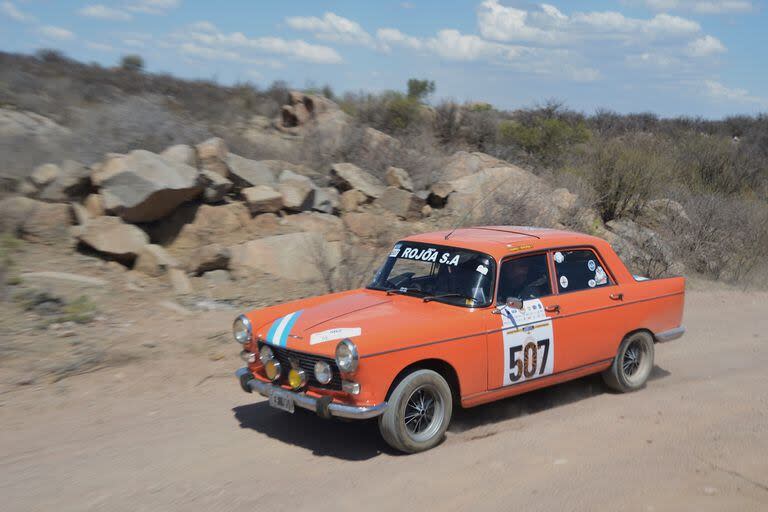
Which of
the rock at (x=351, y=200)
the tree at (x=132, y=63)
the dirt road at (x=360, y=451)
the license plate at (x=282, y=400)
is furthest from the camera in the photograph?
the tree at (x=132, y=63)

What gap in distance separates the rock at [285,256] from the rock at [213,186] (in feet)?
4.62

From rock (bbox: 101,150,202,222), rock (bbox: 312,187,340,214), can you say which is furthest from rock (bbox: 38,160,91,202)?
rock (bbox: 312,187,340,214)

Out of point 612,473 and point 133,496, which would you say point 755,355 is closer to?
point 612,473

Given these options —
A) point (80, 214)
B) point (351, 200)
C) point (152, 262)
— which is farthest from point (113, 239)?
point (351, 200)

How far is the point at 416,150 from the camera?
63.0 feet

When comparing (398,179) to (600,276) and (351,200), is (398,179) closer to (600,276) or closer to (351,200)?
(351,200)

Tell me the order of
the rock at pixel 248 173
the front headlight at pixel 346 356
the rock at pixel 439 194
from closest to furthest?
the front headlight at pixel 346 356 < the rock at pixel 248 173 < the rock at pixel 439 194

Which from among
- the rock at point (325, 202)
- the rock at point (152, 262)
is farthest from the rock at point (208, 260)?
the rock at point (325, 202)

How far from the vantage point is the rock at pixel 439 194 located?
52.4 feet

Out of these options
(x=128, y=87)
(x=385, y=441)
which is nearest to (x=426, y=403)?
(x=385, y=441)

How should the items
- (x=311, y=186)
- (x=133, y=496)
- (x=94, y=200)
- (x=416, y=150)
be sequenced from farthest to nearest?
(x=416, y=150) → (x=311, y=186) → (x=94, y=200) → (x=133, y=496)

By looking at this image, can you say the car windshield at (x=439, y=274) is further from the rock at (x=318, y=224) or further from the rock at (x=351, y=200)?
the rock at (x=351, y=200)

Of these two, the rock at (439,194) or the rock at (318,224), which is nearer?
the rock at (318,224)

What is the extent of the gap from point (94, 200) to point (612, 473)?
9036mm
